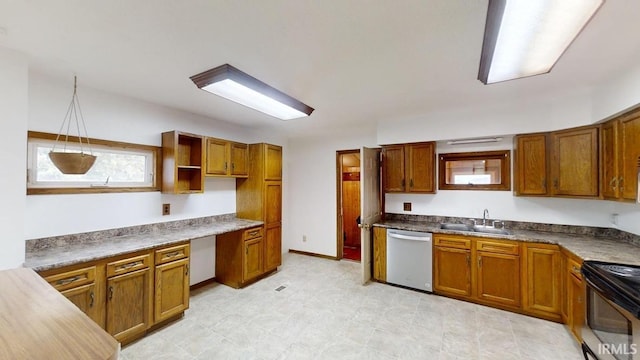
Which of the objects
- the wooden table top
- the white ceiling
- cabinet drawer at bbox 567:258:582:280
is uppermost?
the white ceiling

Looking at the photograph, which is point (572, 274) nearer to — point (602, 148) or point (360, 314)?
point (602, 148)

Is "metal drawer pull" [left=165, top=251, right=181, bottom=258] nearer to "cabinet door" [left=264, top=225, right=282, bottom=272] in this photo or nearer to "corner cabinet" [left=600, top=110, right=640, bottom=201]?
"cabinet door" [left=264, top=225, right=282, bottom=272]

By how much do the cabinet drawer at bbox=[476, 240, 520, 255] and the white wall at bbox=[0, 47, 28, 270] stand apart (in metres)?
4.21

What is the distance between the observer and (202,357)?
2113 mm

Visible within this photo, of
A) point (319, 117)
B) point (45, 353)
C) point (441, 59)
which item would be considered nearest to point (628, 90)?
point (441, 59)

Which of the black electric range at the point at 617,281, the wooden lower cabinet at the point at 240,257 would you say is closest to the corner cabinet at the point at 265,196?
the wooden lower cabinet at the point at 240,257

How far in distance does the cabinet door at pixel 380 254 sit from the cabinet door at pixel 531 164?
1732mm

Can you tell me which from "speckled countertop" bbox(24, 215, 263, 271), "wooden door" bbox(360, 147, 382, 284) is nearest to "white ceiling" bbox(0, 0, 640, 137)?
"wooden door" bbox(360, 147, 382, 284)

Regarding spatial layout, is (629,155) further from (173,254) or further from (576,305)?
(173,254)

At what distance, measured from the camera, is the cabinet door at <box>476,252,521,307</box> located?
9.11 feet

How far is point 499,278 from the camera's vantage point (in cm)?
286

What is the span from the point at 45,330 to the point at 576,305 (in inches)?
137

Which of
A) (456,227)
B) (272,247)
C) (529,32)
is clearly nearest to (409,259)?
(456,227)

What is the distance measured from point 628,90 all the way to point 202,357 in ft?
13.6
